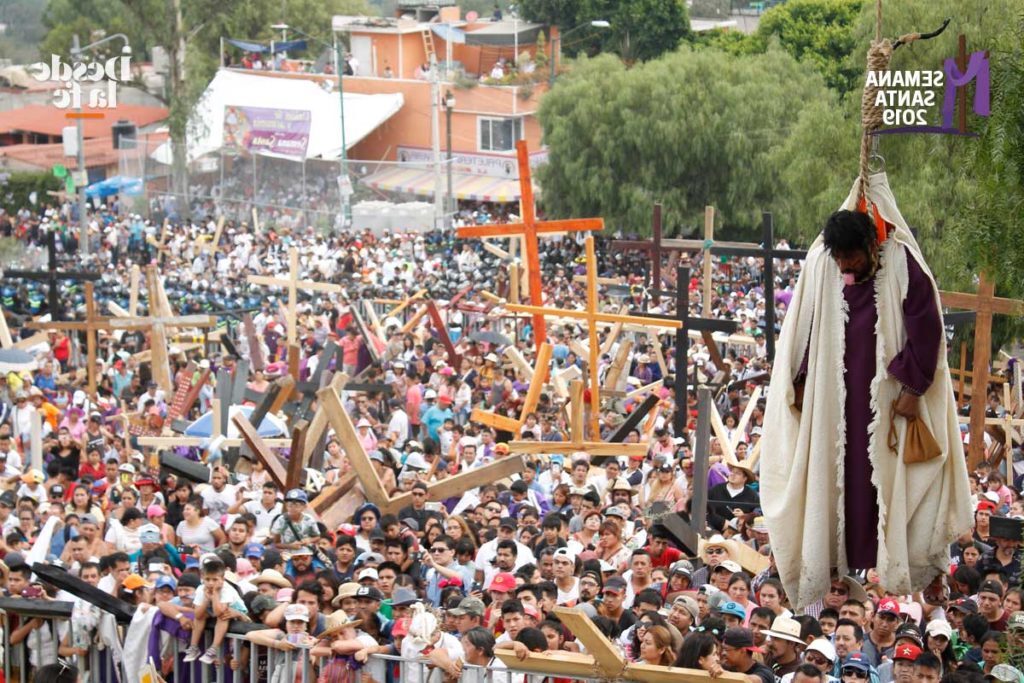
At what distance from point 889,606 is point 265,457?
605cm

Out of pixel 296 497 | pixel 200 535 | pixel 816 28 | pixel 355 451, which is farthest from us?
pixel 816 28

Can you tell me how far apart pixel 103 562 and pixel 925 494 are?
18.1ft

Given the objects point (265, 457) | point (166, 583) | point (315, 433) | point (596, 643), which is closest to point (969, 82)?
point (596, 643)

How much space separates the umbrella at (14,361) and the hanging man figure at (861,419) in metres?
16.3

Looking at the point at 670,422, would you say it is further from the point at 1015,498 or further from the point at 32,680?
the point at 32,680

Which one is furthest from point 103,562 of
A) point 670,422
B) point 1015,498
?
point 670,422

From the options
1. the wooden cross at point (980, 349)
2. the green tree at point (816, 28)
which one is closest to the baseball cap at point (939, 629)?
the wooden cross at point (980, 349)

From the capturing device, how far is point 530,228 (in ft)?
63.1

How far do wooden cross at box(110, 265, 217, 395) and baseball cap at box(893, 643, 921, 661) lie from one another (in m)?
15.1

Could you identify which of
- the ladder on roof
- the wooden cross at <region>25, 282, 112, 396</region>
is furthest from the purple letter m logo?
the ladder on roof

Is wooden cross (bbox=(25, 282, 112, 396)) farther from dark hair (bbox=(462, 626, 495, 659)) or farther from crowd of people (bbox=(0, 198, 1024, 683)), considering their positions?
dark hair (bbox=(462, 626, 495, 659))

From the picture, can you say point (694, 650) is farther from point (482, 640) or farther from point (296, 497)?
point (296, 497)

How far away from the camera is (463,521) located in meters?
11.4

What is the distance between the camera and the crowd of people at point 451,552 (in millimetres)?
8000
